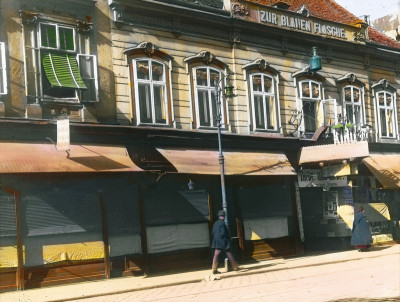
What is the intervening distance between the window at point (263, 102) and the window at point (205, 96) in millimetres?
1766

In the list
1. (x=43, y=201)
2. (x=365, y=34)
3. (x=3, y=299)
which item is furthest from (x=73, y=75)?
(x=365, y=34)

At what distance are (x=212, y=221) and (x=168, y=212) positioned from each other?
173 centimetres

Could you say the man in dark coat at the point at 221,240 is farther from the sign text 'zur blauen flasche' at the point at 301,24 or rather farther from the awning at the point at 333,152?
the sign text 'zur blauen flasche' at the point at 301,24

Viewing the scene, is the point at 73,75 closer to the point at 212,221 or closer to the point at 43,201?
the point at 43,201

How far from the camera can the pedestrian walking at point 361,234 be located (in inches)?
842

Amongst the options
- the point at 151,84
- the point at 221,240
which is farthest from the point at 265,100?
the point at 221,240

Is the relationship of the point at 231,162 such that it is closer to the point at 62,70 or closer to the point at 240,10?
the point at 240,10

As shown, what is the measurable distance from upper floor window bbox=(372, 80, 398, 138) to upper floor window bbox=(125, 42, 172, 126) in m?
11.1

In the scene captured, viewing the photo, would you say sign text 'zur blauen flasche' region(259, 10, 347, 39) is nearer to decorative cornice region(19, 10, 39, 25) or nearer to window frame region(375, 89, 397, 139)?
window frame region(375, 89, 397, 139)

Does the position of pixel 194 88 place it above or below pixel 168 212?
above

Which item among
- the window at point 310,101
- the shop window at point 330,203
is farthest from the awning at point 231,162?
the shop window at point 330,203

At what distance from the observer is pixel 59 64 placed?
16641mm

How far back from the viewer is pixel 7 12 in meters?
15.9

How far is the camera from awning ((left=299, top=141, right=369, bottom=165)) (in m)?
19.9
